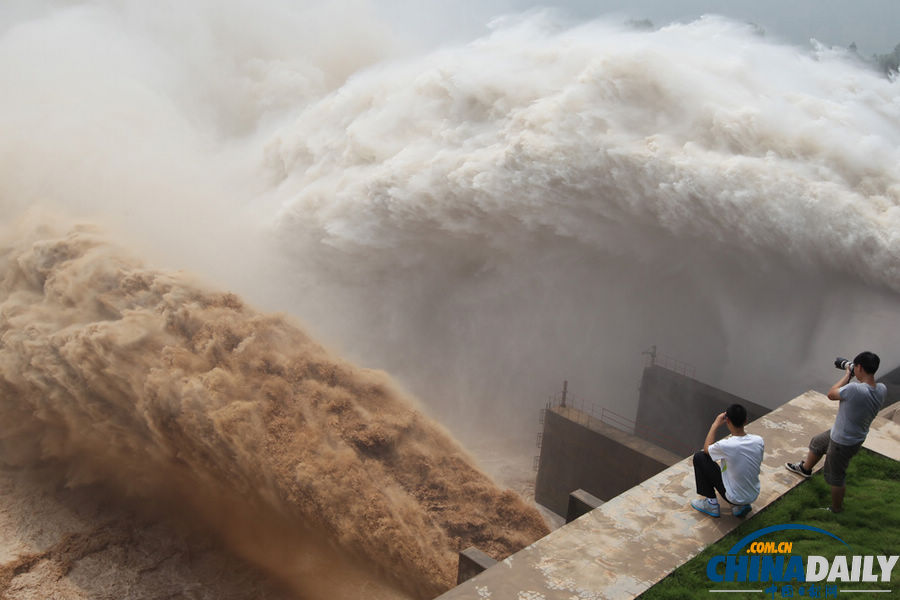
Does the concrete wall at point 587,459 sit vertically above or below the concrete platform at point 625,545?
A: above

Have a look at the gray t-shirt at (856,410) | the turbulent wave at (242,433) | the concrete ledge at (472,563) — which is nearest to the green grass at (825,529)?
the gray t-shirt at (856,410)

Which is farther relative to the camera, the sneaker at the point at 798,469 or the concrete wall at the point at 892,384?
the concrete wall at the point at 892,384

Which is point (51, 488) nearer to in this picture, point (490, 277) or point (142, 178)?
point (142, 178)

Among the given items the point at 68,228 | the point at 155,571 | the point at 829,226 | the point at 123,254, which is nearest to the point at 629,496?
the point at 829,226

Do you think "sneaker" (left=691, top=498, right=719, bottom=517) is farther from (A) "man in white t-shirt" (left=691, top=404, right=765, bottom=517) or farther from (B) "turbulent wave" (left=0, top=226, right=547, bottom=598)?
(B) "turbulent wave" (left=0, top=226, right=547, bottom=598)

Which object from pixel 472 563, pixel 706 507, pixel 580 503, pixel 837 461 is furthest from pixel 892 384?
pixel 472 563

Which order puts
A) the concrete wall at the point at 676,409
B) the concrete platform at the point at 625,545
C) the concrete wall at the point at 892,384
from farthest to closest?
the concrete wall at the point at 676,409, the concrete wall at the point at 892,384, the concrete platform at the point at 625,545

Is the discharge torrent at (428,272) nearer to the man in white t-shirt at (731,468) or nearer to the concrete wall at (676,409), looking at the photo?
the concrete wall at (676,409)
